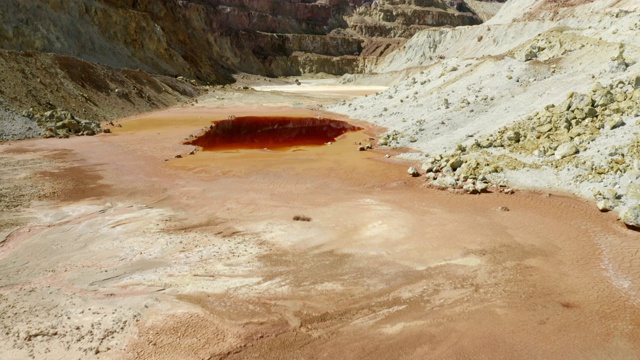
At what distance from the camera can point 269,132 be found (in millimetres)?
28516

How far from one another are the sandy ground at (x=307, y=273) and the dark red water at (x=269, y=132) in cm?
926

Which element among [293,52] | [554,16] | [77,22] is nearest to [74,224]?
[77,22]

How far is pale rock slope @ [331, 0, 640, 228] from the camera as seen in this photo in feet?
42.8

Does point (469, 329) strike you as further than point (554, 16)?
No

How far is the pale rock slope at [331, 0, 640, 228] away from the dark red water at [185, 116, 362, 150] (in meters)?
3.31

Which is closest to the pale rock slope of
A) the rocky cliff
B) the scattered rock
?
the scattered rock

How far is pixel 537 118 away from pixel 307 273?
12845 millimetres

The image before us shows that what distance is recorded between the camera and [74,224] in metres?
10.5

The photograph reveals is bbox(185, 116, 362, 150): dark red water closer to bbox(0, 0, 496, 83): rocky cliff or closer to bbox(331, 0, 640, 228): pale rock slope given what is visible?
bbox(331, 0, 640, 228): pale rock slope

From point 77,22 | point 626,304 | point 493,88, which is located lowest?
point 626,304

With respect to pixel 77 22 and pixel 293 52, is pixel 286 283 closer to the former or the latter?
pixel 77 22

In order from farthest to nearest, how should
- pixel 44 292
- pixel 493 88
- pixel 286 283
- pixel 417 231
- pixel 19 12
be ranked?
pixel 19 12 < pixel 493 88 < pixel 417 231 < pixel 286 283 < pixel 44 292

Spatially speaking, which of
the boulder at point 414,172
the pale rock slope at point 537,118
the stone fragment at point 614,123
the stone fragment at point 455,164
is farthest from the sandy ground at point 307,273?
the stone fragment at point 614,123

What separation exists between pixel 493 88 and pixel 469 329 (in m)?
18.1
